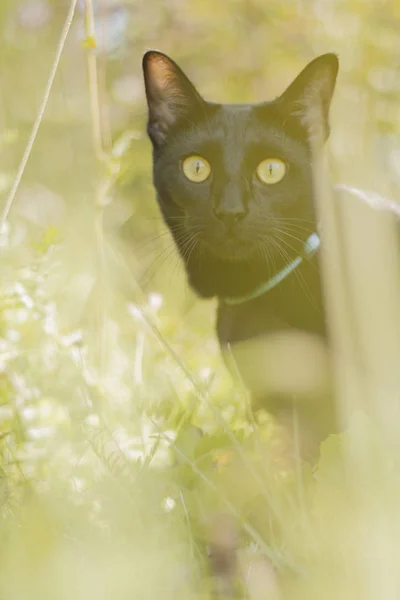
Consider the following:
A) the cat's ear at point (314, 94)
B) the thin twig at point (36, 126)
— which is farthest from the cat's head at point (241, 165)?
the thin twig at point (36, 126)

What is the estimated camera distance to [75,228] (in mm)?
1860

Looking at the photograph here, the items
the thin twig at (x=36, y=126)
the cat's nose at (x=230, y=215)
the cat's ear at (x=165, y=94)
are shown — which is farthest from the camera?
the cat's ear at (x=165, y=94)

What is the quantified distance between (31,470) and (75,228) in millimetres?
990

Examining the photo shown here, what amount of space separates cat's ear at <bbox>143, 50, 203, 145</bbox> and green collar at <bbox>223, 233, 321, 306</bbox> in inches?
14.7

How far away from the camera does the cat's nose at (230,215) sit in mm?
1173

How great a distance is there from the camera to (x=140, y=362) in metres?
1.38

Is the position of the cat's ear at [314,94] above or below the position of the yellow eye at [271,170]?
above

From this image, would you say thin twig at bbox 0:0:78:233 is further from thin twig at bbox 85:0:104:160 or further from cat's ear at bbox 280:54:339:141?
cat's ear at bbox 280:54:339:141

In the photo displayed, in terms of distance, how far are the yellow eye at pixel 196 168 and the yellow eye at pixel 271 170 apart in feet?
0.36

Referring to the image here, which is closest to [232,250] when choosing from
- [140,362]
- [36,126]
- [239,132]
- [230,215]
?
[230,215]

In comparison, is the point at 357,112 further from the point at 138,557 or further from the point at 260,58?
the point at 138,557

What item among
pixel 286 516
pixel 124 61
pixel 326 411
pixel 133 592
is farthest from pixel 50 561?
pixel 124 61

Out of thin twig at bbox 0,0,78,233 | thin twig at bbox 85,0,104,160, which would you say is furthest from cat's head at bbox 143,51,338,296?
thin twig at bbox 0,0,78,233

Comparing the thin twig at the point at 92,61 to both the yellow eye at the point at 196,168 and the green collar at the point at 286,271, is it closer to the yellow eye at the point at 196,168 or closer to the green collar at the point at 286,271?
the yellow eye at the point at 196,168
